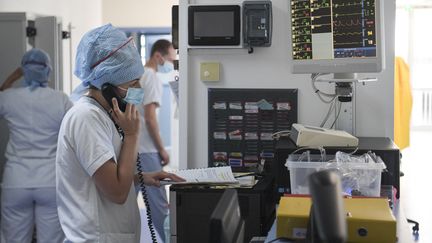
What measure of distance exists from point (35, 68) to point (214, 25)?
1.32 m

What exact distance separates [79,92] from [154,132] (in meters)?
1.96

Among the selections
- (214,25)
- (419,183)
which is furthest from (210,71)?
(419,183)

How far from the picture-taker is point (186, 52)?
2.79 meters

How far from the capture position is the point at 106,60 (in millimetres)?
1869

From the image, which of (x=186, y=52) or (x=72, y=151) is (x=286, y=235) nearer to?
(x=72, y=151)

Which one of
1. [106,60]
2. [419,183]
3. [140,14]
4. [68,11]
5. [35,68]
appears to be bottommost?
[419,183]

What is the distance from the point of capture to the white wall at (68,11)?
4.28 m

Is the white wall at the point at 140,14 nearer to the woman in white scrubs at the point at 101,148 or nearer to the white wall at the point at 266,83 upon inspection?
the white wall at the point at 266,83

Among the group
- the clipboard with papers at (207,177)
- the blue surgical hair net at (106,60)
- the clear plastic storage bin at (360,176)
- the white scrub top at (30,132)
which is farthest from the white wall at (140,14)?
the clear plastic storage bin at (360,176)

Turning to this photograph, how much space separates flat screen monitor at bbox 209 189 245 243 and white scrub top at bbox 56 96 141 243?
1.98 feet

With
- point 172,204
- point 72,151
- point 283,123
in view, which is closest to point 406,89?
point 283,123

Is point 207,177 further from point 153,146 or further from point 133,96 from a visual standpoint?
point 153,146

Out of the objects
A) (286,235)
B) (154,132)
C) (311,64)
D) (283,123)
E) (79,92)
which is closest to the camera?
(286,235)

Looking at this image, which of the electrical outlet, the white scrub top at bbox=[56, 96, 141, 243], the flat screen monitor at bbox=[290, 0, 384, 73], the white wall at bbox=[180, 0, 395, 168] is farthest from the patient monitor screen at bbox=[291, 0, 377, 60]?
the white scrub top at bbox=[56, 96, 141, 243]
